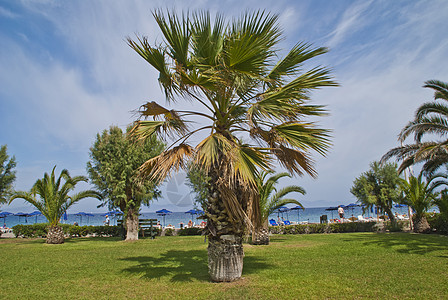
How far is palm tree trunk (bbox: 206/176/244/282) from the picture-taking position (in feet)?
20.7

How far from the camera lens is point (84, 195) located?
17.6m

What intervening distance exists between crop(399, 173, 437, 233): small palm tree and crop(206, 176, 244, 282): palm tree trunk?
14955 mm

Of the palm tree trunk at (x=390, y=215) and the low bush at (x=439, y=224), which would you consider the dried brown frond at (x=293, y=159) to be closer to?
the low bush at (x=439, y=224)

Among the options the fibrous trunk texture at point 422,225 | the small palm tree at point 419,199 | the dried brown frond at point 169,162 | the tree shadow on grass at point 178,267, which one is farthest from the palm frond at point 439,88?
the dried brown frond at point 169,162

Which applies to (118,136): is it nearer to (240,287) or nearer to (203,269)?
(203,269)

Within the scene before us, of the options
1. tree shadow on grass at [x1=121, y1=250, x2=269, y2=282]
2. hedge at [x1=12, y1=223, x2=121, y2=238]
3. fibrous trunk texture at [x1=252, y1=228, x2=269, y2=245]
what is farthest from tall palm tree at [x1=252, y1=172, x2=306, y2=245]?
hedge at [x1=12, y1=223, x2=121, y2=238]

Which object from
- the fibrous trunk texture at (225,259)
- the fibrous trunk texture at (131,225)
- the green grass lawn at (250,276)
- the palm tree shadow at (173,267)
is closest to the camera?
the green grass lawn at (250,276)

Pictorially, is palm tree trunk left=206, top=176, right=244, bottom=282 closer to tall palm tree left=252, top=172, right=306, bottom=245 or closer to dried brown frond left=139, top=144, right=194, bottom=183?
dried brown frond left=139, top=144, right=194, bottom=183

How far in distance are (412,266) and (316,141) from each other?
431 centimetres

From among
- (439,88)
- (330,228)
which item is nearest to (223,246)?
(439,88)

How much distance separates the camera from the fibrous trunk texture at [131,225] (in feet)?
59.9

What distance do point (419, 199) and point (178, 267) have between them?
50.9 feet

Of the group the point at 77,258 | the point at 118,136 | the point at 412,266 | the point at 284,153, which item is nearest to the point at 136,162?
the point at 118,136

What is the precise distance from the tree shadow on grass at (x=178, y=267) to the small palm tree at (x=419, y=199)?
12735 mm
